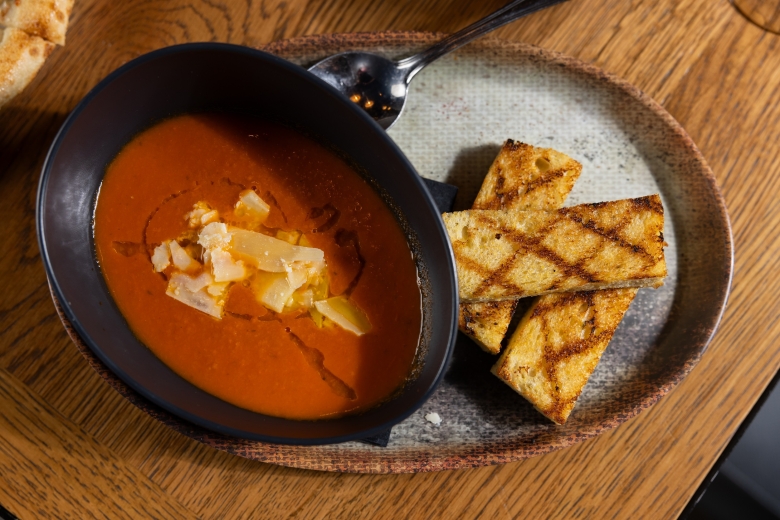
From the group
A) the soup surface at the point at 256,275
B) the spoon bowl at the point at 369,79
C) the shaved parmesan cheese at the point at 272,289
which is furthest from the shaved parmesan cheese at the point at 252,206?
the spoon bowl at the point at 369,79

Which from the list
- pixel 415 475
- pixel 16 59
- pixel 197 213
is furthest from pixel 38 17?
pixel 415 475

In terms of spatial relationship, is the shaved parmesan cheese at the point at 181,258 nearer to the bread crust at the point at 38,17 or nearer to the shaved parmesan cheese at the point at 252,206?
the shaved parmesan cheese at the point at 252,206

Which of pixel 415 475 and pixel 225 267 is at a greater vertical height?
pixel 225 267

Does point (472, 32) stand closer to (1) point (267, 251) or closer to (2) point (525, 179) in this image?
(2) point (525, 179)

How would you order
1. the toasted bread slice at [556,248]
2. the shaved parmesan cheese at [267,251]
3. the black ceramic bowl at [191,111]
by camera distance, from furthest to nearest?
1. the toasted bread slice at [556,248]
2. the shaved parmesan cheese at [267,251]
3. the black ceramic bowl at [191,111]

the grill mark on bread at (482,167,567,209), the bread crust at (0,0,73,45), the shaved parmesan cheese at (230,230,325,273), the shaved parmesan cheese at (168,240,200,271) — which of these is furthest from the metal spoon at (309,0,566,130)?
the bread crust at (0,0,73,45)
